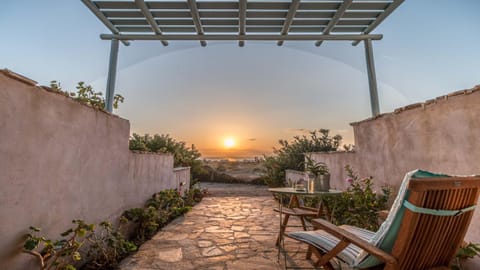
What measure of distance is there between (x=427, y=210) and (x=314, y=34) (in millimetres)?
3269

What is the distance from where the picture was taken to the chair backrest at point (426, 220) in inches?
45.8

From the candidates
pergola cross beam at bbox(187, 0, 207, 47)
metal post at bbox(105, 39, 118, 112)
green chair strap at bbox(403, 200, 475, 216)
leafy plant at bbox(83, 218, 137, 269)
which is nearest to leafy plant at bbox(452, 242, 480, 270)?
green chair strap at bbox(403, 200, 475, 216)

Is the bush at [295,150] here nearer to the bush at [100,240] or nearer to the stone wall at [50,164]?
the bush at [100,240]

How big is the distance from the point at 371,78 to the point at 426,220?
2988mm

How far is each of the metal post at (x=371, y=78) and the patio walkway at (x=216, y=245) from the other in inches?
88.5

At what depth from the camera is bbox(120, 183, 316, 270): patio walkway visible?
7.98ft

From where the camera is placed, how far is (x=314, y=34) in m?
3.78

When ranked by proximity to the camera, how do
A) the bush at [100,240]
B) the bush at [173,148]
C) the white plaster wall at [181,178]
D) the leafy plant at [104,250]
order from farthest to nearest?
the bush at [173,148] < the white plaster wall at [181,178] < the leafy plant at [104,250] < the bush at [100,240]

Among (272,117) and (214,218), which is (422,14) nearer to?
(272,117)

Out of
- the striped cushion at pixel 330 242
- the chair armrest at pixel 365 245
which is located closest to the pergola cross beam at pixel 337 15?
the striped cushion at pixel 330 242

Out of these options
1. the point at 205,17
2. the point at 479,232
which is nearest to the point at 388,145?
the point at 479,232

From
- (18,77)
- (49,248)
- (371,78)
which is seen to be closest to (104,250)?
(49,248)

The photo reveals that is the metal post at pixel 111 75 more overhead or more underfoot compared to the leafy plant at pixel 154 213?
more overhead

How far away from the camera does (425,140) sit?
2.38 meters
